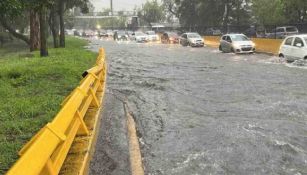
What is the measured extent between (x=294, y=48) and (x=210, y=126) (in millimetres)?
15618

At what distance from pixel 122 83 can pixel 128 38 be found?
2258 inches

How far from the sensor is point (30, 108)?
1001 centimetres

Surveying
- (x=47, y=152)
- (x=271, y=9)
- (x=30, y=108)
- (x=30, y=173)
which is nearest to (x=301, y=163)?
(x=47, y=152)

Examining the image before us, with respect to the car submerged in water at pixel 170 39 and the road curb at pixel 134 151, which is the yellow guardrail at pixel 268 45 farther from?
the road curb at pixel 134 151

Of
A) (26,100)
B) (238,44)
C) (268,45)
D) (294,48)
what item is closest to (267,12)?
(268,45)

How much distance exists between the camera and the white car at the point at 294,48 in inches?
923

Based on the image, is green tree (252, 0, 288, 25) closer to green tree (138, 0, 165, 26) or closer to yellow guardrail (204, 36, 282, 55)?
yellow guardrail (204, 36, 282, 55)

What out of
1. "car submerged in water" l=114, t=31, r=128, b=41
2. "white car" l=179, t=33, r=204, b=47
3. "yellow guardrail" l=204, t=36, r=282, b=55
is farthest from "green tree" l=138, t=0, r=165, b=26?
"yellow guardrail" l=204, t=36, r=282, b=55

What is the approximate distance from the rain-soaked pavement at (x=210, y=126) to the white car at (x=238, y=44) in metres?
16.7

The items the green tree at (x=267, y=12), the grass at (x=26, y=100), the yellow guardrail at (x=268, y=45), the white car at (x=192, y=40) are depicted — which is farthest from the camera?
the green tree at (x=267, y=12)

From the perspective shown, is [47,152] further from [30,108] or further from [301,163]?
[30,108]

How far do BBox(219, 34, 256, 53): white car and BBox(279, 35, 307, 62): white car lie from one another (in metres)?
9.30

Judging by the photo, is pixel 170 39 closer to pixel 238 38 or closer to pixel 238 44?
pixel 238 38

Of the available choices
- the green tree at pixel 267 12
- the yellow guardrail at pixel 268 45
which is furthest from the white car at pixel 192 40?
the green tree at pixel 267 12
